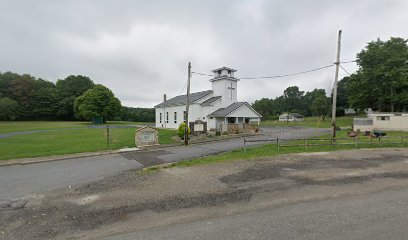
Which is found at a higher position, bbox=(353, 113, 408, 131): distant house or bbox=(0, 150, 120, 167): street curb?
bbox=(353, 113, 408, 131): distant house

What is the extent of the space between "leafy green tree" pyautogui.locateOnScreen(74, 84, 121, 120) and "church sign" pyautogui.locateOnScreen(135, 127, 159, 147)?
141ft

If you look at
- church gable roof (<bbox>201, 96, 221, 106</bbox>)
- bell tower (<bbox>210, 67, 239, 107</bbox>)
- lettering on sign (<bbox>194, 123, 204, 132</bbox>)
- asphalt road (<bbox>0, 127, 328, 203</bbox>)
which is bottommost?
asphalt road (<bbox>0, 127, 328, 203</bbox>)

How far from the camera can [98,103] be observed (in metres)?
56.5

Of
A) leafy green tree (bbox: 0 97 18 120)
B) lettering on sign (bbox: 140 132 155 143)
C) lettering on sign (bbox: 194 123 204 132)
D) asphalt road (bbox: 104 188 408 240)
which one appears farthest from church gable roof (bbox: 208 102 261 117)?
leafy green tree (bbox: 0 97 18 120)

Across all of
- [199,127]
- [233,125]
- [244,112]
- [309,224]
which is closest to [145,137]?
[199,127]

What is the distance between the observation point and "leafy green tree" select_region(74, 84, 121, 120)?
55.1 metres

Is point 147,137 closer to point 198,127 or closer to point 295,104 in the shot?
point 198,127

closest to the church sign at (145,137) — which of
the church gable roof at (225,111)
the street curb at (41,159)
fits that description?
the street curb at (41,159)

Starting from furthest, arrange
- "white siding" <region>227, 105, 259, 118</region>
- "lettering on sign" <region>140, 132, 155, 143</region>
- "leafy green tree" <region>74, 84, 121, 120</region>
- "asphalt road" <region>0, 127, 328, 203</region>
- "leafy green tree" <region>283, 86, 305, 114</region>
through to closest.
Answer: "leafy green tree" <region>283, 86, 305, 114</region>, "leafy green tree" <region>74, 84, 121, 120</region>, "white siding" <region>227, 105, 259, 118</region>, "lettering on sign" <region>140, 132, 155, 143</region>, "asphalt road" <region>0, 127, 328, 203</region>

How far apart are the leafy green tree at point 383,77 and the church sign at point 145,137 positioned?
35.6m

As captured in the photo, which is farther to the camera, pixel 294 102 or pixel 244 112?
pixel 294 102

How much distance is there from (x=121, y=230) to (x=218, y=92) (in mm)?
30573

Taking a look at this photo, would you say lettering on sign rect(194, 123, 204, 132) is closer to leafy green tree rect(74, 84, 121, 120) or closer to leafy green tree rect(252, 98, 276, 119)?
leafy green tree rect(74, 84, 121, 120)

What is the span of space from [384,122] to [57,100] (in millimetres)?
83713
